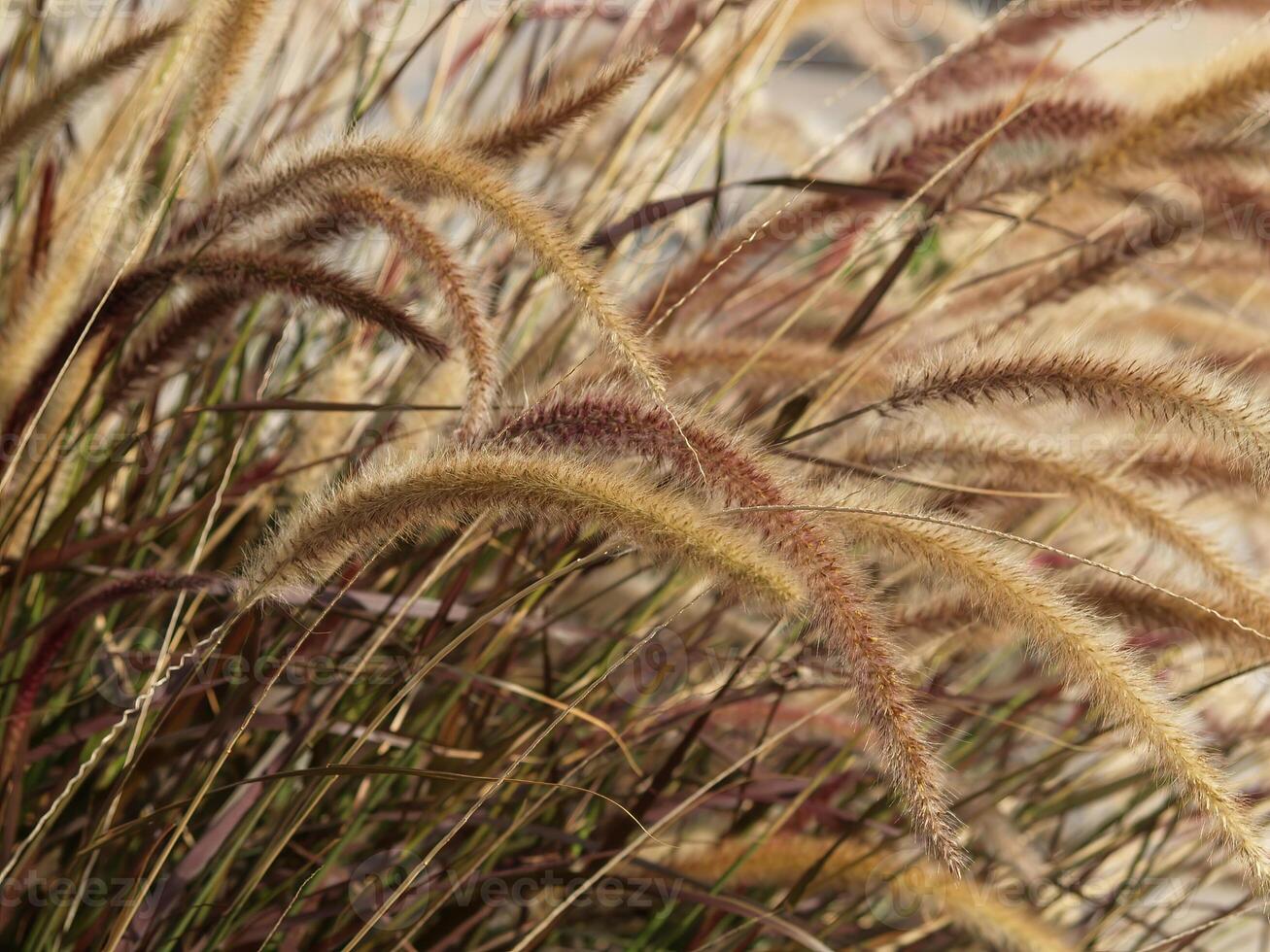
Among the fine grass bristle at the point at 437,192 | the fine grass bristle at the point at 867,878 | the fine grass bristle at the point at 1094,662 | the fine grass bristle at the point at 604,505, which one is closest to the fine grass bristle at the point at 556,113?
the fine grass bristle at the point at 604,505

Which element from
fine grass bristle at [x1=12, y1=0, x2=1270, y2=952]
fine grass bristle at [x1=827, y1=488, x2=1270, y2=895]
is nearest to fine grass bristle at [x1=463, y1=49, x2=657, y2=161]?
A: fine grass bristle at [x1=12, y1=0, x2=1270, y2=952]

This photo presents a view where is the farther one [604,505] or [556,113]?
[556,113]

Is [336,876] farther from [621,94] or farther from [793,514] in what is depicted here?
[621,94]

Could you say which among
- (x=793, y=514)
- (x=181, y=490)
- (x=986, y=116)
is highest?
(x=986, y=116)

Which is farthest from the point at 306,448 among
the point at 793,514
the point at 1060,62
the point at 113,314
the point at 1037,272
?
the point at 1060,62

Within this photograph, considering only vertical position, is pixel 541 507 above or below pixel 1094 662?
above

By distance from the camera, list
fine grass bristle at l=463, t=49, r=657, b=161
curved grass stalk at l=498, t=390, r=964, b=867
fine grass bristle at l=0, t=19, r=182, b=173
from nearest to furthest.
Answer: curved grass stalk at l=498, t=390, r=964, b=867
fine grass bristle at l=463, t=49, r=657, b=161
fine grass bristle at l=0, t=19, r=182, b=173

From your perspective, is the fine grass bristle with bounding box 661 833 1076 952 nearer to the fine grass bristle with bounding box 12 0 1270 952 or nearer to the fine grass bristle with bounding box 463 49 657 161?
the fine grass bristle with bounding box 12 0 1270 952

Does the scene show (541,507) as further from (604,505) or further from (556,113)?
(556,113)

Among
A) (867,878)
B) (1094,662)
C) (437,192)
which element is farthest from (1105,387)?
(867,878)

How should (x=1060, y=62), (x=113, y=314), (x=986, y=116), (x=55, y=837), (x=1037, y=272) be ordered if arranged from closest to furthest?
1. (x=113, y=314)
2. (x=55, y=837)
3. (x=986, y=116)
4. (x=1037, y=272)
5. (x=1060, y=62)

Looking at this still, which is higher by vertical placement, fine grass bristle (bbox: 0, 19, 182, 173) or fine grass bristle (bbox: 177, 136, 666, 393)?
fine grass bristle (bbox: 0, 19, 182, 173)
